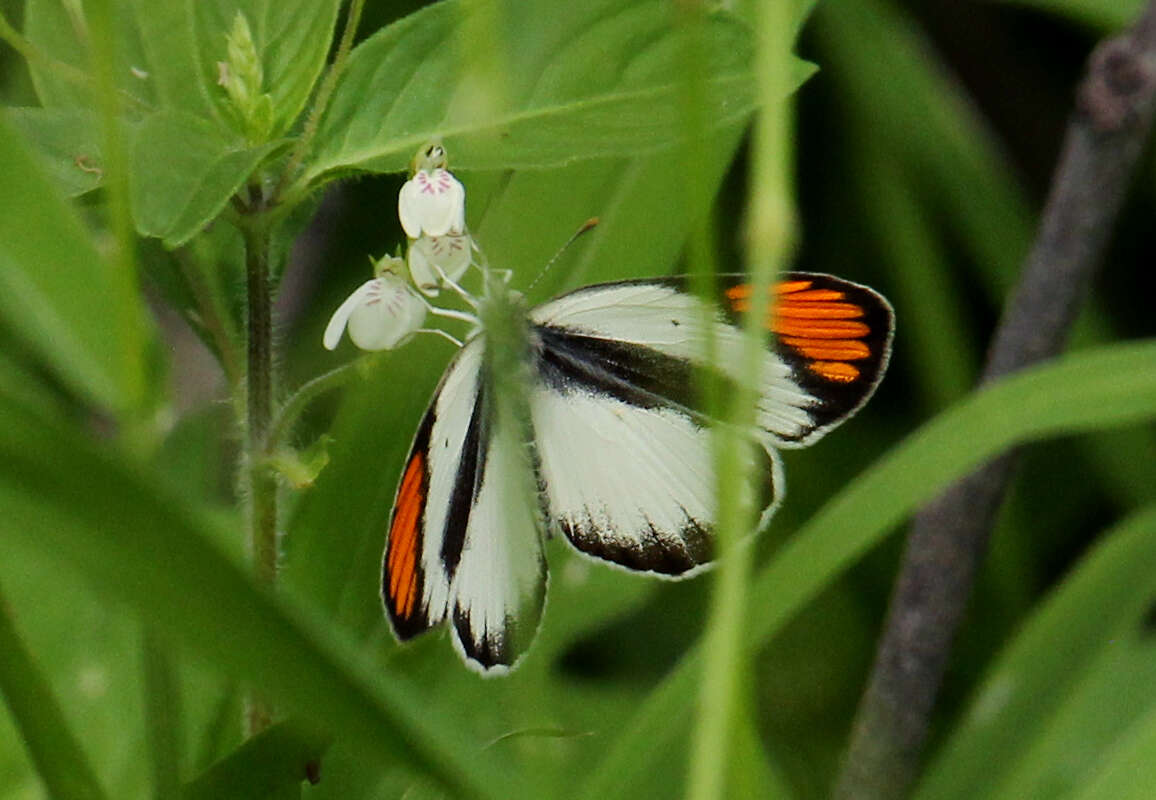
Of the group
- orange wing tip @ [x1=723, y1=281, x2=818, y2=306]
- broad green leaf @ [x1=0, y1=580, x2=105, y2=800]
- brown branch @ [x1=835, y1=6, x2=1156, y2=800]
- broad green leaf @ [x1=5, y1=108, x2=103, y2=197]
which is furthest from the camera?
brown branch @ [x1=835, y1=6, x2=1156, y2=800]

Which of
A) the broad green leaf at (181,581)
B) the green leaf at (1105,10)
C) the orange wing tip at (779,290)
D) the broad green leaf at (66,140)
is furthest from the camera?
the green leaf at (1105,10)

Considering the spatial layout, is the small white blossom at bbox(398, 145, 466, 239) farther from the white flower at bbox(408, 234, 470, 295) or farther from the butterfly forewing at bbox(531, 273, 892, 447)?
the butterfly forewing at bbox(531, 273, 892, 447)

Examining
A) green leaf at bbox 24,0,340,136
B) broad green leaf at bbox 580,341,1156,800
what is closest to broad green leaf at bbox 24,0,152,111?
green leaf at bbox 24,0,340,136

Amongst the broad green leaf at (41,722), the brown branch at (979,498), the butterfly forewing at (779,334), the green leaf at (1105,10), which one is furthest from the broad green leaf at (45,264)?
the green leaf at (1105,10)

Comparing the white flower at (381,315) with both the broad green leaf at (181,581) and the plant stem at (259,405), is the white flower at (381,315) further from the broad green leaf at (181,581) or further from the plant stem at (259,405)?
the broad green leaf at (181,581)

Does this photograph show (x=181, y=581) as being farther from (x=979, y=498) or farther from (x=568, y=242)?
(x=979, y=498)
